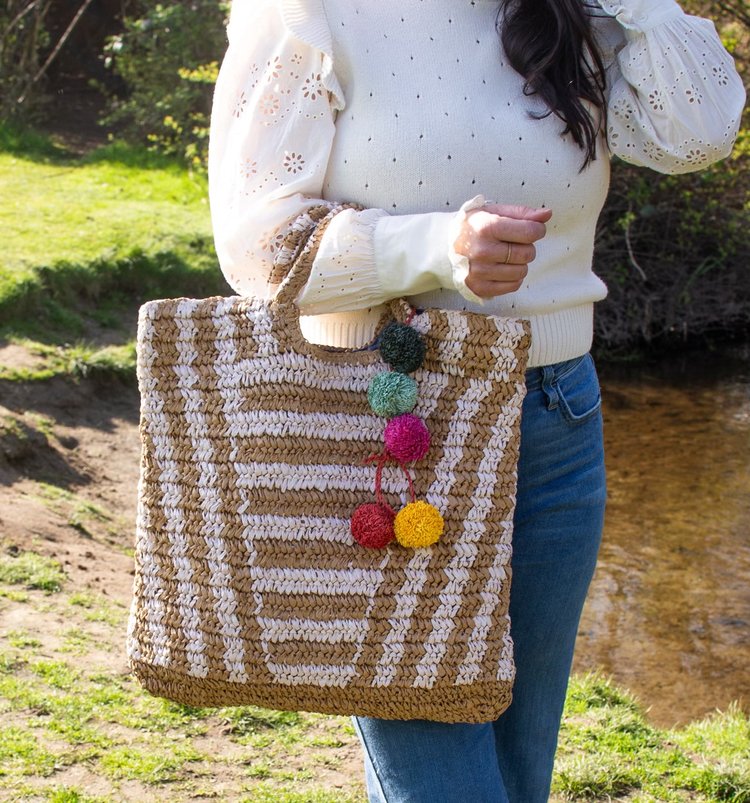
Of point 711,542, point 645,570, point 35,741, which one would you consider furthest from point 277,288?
point 711,542

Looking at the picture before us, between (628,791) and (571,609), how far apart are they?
125cm

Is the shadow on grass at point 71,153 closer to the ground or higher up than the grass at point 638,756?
higher up

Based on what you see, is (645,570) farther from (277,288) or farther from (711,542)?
→ (277,288)

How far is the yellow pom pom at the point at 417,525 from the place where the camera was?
4.37 ft

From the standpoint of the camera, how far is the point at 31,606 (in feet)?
11.0

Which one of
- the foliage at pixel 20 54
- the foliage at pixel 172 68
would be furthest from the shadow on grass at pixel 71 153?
the foliage at pixel 20 54

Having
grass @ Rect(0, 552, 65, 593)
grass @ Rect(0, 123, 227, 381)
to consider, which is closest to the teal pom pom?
grass @ Rect(0, 552, 65, 593)

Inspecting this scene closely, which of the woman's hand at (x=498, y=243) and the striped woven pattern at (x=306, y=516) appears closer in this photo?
the woman's hand at (x=498, y=243)

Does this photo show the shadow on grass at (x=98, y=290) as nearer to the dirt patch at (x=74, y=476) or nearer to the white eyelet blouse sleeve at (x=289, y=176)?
the dirt patch at (x=74, y=476)

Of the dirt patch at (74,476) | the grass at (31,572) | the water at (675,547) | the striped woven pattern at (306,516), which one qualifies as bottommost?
the water at (675,547)

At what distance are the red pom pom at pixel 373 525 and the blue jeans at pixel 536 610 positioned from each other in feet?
0.81

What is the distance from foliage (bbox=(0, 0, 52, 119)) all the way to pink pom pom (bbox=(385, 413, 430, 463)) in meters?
9.71

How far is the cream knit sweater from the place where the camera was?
55.0 inches

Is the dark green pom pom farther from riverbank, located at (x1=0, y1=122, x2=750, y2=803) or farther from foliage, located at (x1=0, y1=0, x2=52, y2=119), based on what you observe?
foliage, located at (x1=0, y1=0, x2=52, y2=119)
